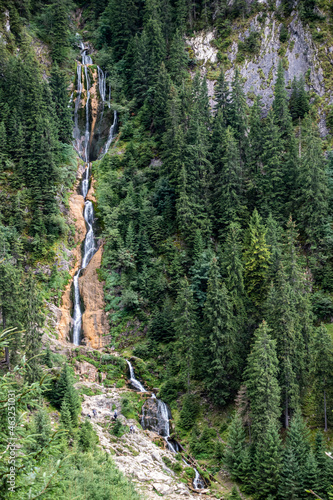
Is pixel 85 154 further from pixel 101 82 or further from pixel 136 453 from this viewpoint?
pixel 136 453

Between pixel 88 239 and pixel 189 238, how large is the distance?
14.8m

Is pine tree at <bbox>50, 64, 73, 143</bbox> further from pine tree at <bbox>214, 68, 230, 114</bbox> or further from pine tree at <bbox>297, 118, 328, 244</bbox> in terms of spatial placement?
pine tree at <bbox>297, 118, 328, 244</bbox>

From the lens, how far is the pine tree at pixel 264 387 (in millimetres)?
32156

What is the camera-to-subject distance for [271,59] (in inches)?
2702

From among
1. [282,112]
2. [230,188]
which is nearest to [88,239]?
[230,188]

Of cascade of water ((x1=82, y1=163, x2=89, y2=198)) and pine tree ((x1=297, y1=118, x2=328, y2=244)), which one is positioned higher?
cascade of water ((x1=82, y1=163, x2=89, y2=198))

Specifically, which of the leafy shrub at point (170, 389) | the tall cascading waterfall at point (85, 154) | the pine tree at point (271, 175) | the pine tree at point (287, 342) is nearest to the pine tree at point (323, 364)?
the pine tree at point (287, 342)

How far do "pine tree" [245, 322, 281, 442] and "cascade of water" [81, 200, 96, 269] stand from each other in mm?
27910

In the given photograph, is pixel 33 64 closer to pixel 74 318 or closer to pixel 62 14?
pixel 62 14

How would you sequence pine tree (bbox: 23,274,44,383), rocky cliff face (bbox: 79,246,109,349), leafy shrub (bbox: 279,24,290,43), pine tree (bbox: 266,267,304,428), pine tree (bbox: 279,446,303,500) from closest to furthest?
pine tree (bbox: 279,446,303,500) < pine tree (bbox: 266,267,304,428) < pine tree (bbox: 23,274,44,383) < rocky cliff face (bbox: 79,246,109,349) < leafy shrub (bbox: 279,24,290,43)

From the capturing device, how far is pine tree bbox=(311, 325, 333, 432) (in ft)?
112

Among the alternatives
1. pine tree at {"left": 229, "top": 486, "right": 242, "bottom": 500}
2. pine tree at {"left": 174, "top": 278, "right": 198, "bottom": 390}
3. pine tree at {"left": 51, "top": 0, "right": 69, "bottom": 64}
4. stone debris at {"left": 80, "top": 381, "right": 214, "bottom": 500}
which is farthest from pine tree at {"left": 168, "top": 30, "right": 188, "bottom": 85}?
pine tree at {"left": 229, "top": 486, "right": 242, "bottom": 500}

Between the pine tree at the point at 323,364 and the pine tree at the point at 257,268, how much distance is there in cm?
814

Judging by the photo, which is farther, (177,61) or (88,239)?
(177,61)
